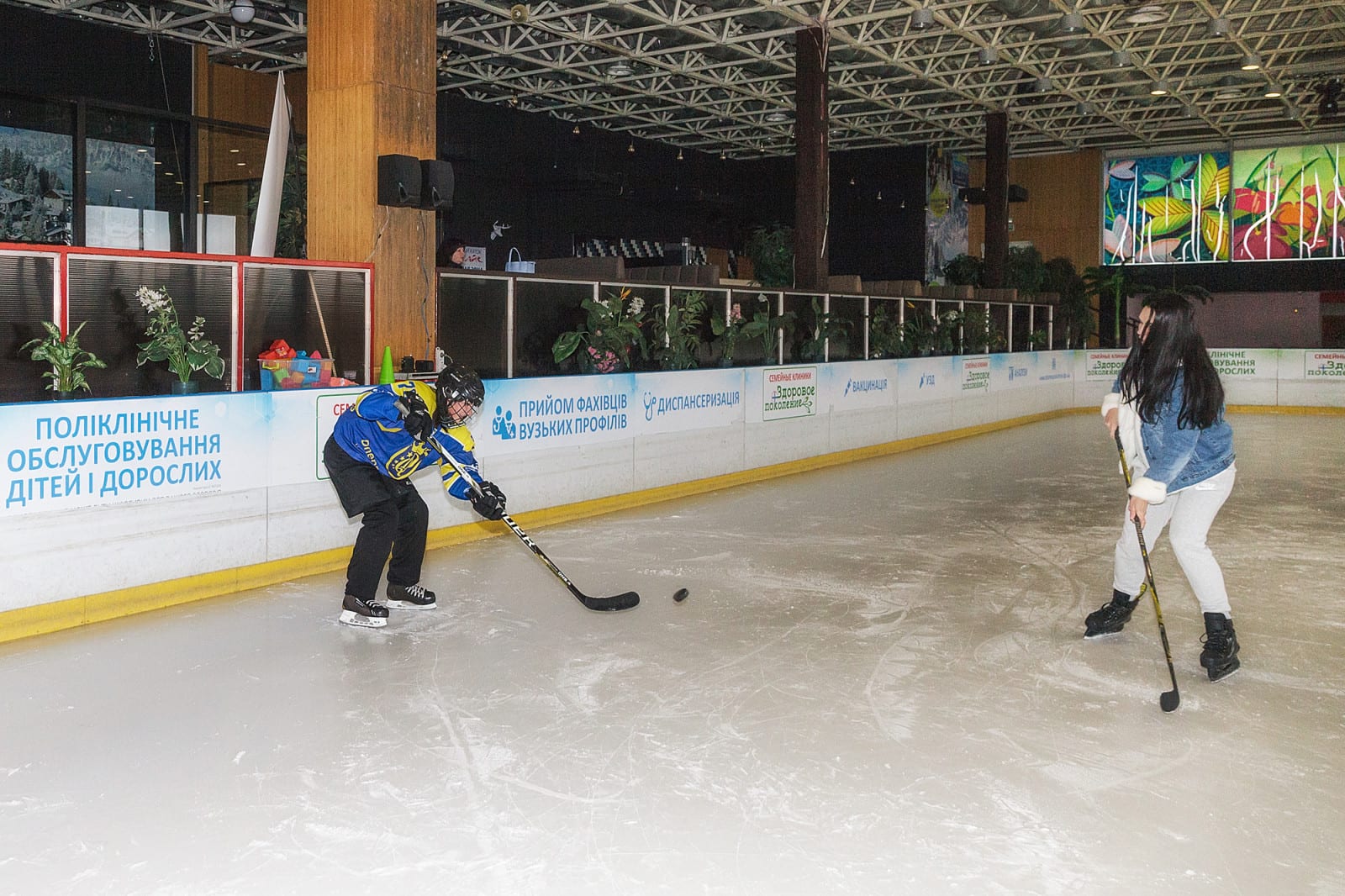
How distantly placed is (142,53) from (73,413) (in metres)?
10.9

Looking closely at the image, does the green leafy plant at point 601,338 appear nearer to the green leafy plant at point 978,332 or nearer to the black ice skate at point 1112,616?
the black ice skate at point 1112,616

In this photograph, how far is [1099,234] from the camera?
2530 centimetres

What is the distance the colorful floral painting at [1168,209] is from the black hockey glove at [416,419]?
75.3 ft

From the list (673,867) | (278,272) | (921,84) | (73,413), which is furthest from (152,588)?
(921,84)

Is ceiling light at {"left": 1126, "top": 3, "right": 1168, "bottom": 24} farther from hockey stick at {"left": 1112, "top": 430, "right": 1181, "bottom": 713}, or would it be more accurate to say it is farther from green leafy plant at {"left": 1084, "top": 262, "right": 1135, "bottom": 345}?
hockey stick at {"left": 1112, "top": 430, "right": 1181, "bottom": 713}

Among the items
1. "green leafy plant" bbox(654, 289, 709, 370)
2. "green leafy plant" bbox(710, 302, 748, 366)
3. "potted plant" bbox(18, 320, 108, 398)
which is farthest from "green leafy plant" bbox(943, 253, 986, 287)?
"potted plant" bbox(18, 320, 108, 398)

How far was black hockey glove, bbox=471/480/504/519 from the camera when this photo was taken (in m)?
5.15

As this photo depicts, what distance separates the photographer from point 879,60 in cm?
1756

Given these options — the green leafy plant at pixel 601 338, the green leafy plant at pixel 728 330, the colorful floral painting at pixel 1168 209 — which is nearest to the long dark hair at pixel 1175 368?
the green leafy plant at pixel 601 338

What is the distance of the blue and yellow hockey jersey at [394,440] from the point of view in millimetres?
5211

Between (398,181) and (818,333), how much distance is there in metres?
6.00

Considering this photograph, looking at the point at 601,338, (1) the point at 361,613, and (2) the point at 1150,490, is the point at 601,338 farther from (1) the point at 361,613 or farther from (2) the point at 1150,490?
(2) the point at 1150,490

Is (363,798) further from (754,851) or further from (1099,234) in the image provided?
(1099,234)

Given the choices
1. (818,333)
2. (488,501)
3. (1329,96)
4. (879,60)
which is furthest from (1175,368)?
(1329,96)
